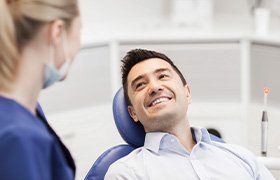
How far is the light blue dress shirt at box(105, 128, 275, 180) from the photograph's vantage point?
186 cm

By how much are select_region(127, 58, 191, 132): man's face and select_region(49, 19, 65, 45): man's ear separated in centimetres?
74

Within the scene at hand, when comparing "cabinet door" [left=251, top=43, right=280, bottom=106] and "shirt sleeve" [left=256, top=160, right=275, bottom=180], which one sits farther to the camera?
"cabinet door" [left=251, top=43, right=280, bottom=106]

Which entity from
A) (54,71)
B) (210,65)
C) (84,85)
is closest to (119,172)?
(54,71)

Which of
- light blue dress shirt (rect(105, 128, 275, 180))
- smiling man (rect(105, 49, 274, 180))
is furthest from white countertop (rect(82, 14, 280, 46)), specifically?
light blue dress shirt (rect(105, 128, 275, 180))

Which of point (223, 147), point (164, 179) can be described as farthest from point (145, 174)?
point (223, 147)

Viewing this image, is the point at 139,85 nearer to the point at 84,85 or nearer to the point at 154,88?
the point at 154,88

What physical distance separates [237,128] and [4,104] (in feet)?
7.20

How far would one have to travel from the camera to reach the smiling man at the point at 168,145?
1.88 metres

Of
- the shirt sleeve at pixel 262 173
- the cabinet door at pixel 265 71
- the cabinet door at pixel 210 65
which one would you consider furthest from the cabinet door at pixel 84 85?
the shirt sleeve at pixel 262 173

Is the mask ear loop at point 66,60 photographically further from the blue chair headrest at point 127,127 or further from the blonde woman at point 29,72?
the blue chair headrest at point 127,127

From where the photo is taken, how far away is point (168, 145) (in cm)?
196

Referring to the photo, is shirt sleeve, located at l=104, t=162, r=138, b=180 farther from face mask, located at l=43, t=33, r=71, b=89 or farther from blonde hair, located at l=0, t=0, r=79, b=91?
blonde hair, located at l=0, t=0, r=79, b=91

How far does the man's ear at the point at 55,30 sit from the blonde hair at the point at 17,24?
12mm

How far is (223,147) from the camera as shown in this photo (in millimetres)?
2041
